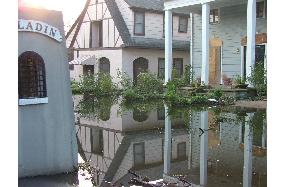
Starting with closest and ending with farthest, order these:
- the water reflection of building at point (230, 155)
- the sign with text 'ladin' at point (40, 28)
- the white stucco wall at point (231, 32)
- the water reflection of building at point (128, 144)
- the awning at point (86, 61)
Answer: the sign with text 'ladin' at point (40, 28) < the water reflection of building at point (230, 155) < the water reflection of building at point (128, 144) < the white stucco wall at point (231, 32) < the awning at point (86, 61)

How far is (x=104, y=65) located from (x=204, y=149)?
35.2 ft

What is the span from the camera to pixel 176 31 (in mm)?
16250

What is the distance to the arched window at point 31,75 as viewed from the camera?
3.44 meters

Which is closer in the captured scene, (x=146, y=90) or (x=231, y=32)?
(x=231, y=32)

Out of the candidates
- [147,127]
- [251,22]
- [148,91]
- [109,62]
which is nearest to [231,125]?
[147,127]

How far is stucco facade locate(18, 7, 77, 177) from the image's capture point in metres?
3.52

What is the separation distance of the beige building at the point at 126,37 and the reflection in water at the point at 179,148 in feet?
19.5

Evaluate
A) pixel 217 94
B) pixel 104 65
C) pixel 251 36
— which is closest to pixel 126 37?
pixel 104 65

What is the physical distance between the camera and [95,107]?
10.9 metres

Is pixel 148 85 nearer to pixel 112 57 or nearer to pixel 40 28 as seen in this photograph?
pixel 112 57

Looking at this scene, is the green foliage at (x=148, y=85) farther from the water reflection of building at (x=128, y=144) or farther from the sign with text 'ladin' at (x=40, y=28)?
the sign with text 'ladin' at (x=40, y=28)

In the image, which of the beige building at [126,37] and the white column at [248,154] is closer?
the white column at [248,154]

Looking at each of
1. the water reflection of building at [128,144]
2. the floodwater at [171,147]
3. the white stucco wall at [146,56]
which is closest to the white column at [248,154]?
the floodwater at [171,147]
